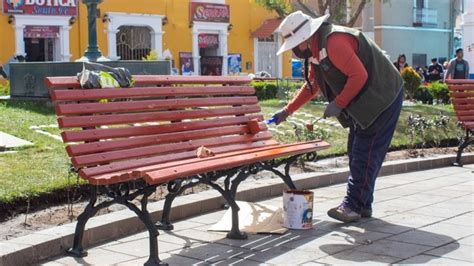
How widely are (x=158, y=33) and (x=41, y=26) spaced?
4499 mm

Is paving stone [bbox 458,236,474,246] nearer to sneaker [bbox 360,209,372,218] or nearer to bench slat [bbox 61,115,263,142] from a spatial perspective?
sneaker [bbox 360,209,372,218]

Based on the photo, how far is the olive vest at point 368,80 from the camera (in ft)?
17.3

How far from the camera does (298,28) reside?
17.2ft

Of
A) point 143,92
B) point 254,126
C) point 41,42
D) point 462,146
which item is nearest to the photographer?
point 143,92

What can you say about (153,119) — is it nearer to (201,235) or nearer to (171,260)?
(201,235)

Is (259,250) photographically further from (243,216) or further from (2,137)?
(2,137)

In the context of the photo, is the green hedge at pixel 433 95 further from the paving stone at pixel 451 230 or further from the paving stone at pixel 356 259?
the paving stone at pixel 356 259

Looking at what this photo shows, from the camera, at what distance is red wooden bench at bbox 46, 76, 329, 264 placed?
432cm

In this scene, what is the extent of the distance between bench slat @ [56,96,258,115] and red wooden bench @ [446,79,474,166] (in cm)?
332

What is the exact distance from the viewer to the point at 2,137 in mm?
7973

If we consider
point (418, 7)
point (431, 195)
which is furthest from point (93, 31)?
point (418, 7)

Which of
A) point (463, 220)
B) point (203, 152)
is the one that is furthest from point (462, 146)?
point (203, 152)

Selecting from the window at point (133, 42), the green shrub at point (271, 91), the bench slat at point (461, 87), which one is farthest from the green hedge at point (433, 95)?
the window at point (133, 42)

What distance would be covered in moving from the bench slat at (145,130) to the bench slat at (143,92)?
21 centimetres
